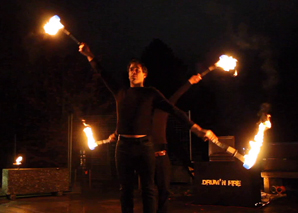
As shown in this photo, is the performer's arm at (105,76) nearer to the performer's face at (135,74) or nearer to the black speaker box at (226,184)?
the performer's face at (135,74)

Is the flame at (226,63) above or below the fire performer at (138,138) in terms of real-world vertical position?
above

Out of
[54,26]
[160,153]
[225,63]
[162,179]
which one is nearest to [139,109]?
[160,153]

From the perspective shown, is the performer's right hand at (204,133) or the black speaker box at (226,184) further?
the black speaker box at (226,184)

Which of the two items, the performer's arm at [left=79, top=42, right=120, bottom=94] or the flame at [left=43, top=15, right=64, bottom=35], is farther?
the flame at [left=43, top=15, right=64, bottom=35]

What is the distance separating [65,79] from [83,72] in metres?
0.94

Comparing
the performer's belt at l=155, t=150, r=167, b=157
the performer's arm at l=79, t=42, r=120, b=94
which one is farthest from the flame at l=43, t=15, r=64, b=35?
the performer's belt at l=155, t=150, r=167, b=157

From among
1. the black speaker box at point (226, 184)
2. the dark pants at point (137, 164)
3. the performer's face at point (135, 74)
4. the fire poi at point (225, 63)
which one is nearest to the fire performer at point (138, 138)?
the dark pants at point (137, 164)

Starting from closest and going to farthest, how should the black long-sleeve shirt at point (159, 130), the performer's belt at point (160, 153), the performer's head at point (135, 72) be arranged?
1. the performer's head at point (135, 72)
2. the performer's belt at point (160, 153)
3. the black long-sleeve shirt at point (159, 130)

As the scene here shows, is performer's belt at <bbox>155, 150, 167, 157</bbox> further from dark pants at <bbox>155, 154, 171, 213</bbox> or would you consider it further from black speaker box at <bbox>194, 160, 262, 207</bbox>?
Answer: black speaker box at <bbox>194, 160, 262, 207</bbox>

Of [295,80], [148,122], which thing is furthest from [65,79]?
[148,122]

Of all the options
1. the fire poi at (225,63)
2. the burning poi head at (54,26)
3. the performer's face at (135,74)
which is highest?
the burning poi head at (54,26)

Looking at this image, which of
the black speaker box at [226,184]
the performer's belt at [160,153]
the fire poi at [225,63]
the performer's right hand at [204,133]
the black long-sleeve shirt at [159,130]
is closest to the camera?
the performer's right hand at [204,133]

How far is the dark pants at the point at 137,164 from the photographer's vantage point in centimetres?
338

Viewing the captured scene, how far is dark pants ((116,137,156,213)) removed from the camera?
3.38m
